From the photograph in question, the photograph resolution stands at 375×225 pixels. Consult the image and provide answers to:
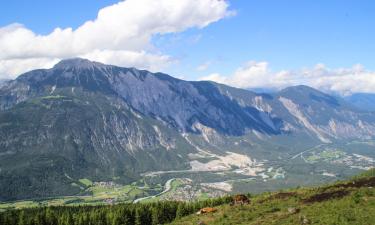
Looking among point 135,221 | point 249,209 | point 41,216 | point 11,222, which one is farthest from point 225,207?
point 11,222

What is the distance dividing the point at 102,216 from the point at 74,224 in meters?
10.2

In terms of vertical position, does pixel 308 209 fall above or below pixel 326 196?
below

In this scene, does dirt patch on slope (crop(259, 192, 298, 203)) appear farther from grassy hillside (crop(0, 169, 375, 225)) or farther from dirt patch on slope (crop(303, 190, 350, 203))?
dirt patch on slope (crop(303, 190, 350, 203))

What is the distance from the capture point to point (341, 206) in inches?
3460

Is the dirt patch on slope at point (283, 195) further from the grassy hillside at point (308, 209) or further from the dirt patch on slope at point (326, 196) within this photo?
the dirt patch on slope at point (326, 196)

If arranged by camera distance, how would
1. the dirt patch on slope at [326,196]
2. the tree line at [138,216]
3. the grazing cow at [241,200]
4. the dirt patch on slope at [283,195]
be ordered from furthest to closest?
the tree line at [138,216] < the grazing cow at [241,200] < the dirt patch on slope at [283,195] < the dirt patch on slope at [326,196]

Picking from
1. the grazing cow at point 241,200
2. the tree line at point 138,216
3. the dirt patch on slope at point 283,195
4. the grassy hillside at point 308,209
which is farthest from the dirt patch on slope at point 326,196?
the tree line at point 138,216

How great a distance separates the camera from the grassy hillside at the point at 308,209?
267 feet

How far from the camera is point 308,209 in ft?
301

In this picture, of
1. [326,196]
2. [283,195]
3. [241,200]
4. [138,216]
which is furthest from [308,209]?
[138,216]

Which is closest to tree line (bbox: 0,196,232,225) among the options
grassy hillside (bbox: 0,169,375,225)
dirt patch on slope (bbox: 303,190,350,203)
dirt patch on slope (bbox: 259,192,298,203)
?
dirt patch on slope (bbox: 259,192,298,203)

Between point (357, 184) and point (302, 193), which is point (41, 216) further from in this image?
point (357, 184)

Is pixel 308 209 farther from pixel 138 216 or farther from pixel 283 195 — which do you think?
pixel 138 216

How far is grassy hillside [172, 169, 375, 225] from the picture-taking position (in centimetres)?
8151
